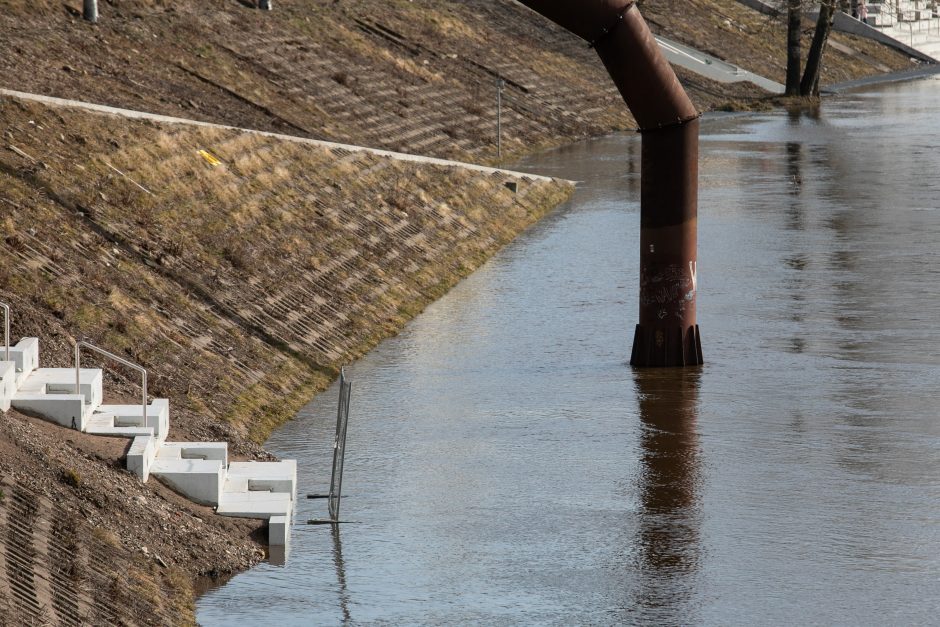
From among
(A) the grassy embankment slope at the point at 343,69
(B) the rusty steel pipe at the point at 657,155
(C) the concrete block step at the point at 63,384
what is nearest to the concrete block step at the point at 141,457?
(C) the concrete block step at the point at 63,384

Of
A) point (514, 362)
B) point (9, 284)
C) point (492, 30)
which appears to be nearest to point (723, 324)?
point (514, 362)

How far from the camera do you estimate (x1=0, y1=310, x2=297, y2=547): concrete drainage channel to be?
535 inches

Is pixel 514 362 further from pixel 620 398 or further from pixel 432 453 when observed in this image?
pixel 432 453

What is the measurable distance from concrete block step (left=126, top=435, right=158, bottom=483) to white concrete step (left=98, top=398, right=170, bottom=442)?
53 centimetres

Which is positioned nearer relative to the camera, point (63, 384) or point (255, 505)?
point (255, 505)

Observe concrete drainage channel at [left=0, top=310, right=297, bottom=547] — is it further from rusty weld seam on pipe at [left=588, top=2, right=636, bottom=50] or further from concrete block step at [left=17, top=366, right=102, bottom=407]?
rusty weld seam on pipe at [left=588, top=2, right=636, bottom=50]

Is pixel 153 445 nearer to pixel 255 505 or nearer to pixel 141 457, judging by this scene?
pixel 141 457

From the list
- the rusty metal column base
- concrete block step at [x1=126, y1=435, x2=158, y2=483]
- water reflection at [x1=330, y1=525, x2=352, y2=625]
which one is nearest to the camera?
water reflection at [x1=330, y1=525, x2=352, y2=625]

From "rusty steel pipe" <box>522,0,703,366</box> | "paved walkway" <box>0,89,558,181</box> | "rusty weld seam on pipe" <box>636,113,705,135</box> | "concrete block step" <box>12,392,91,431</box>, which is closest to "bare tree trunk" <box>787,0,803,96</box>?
"paved walkway" <box>0,89,558,181</box>

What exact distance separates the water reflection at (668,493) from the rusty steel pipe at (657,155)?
766mm

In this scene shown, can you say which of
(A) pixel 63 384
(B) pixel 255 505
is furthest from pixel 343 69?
(B) pixel 255 505

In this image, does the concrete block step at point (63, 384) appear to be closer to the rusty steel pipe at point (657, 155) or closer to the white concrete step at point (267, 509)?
the white concrete step at point (267, 509)

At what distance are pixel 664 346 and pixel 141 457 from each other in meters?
9.28

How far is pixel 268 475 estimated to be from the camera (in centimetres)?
1473
